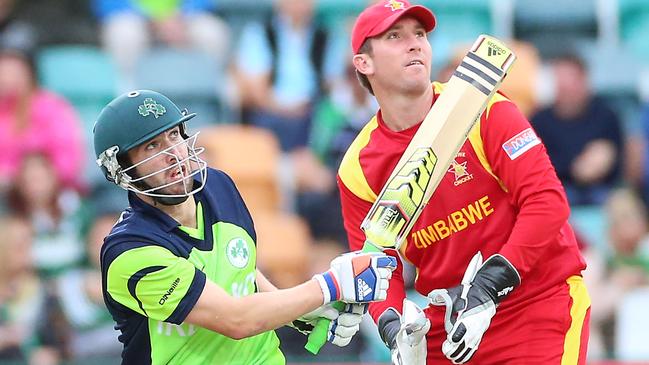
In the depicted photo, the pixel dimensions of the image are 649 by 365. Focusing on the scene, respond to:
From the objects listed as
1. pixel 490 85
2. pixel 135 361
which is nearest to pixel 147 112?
pixel 135 361

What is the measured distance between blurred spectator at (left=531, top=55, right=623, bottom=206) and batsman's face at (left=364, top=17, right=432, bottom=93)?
3565mm

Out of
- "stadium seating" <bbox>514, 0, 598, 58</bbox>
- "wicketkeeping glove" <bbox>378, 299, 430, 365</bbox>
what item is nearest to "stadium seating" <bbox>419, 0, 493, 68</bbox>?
"stadium seating" <bbox>514, 0, 598, 58</bbox>

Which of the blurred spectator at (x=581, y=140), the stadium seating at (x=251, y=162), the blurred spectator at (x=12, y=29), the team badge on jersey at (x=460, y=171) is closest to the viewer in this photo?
the team badge on jersey at (x=460, y=171)

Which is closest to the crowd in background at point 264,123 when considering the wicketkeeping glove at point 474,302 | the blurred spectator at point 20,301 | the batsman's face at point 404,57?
the blurred spectator at point 20,301

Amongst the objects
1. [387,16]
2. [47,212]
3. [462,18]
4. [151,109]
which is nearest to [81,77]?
[47,212]

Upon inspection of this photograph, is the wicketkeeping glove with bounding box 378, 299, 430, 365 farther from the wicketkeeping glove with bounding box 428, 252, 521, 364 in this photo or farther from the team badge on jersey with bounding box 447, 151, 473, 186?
the team badge on jersey with bounding box 447, 151, 473, 186

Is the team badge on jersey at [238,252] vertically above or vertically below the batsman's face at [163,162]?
below

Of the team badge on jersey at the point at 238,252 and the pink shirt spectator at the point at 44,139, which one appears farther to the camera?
the pink shirt spectator at the point at 44,139

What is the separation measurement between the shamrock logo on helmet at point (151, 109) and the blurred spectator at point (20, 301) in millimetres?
3730

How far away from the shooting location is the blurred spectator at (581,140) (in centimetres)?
770

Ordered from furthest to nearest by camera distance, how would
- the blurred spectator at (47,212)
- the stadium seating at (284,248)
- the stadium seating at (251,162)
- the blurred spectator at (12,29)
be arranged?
the blurred spectator at (12,29) < the stadium seating at (251,162) < the stadium seating at (284,248) < the blurred spectator at (47,212)

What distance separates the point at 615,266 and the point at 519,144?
367cm

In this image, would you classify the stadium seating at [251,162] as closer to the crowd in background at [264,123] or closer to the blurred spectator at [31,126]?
the crowd in background at [264,123]

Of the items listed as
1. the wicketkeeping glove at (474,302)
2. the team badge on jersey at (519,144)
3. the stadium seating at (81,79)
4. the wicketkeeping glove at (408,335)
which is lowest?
the stadium seating at (81,79)
